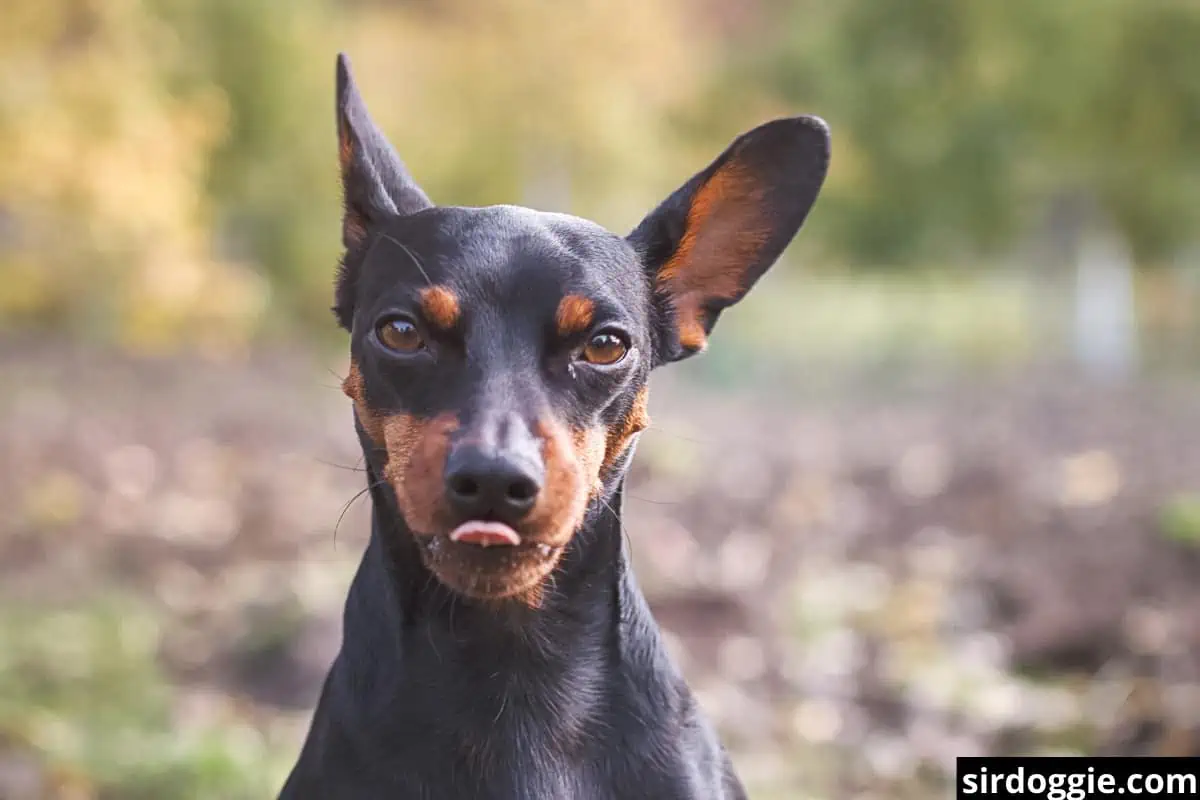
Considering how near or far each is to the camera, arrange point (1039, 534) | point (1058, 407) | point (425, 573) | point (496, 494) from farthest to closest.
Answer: point (1058, 407) → point (1039, 534) → point (425, 573) → point (496, 494)

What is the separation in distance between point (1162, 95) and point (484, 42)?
11.2 metres

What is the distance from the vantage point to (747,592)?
6.93 m

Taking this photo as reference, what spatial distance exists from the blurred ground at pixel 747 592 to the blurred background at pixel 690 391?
29mm

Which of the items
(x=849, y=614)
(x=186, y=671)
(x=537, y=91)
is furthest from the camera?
(x=537, y=91)

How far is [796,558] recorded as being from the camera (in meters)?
7.70

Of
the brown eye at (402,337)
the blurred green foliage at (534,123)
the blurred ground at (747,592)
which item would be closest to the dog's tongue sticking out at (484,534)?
the brown eye at (402,337)

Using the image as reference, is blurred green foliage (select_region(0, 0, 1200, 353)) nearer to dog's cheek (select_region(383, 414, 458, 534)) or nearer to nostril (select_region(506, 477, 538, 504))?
dog's cheek (select_region(383, 414, 458, 534))

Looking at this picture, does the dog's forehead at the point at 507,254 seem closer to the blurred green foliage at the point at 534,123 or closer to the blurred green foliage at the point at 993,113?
the blurred green foliage at the point at 534,123

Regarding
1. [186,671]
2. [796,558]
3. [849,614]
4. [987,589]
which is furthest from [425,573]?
[796,558]

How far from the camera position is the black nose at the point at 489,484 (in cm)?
196

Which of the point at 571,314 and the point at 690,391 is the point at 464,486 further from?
the point at 690,391

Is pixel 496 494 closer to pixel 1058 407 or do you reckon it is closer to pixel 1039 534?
pixel 1039 534

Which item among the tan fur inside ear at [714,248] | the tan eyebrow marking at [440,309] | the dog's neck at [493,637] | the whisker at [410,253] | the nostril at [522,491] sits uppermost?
the tan fur inside ear at [714,248]

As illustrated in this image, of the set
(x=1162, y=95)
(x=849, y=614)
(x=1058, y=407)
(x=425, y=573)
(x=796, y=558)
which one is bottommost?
(x=425, y=573)
